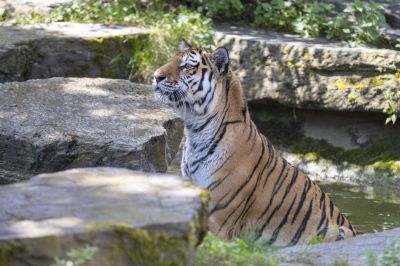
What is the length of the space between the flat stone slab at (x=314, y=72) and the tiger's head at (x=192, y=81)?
353 cm

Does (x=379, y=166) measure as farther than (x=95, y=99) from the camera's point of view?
Yes

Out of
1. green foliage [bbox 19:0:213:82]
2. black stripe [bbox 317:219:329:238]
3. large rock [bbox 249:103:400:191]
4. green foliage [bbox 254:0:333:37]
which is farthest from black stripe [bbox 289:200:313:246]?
green foliage [bbox 254:0:333:37]

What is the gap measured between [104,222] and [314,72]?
6.73m

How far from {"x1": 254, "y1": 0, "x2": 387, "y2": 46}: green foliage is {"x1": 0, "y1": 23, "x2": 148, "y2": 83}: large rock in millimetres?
1690

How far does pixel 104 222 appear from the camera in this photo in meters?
3.32

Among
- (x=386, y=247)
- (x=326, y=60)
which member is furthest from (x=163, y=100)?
(x=326, y=60)

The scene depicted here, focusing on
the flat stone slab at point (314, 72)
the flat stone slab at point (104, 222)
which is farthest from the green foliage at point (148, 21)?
the flat stone slab at point (104, 222)

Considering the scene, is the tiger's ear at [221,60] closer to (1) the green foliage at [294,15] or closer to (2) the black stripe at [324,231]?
(2) the black stripe at [324,231]

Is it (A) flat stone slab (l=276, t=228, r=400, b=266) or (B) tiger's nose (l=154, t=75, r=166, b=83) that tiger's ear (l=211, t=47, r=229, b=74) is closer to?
(B) tiger's nose (l=154, t=75, r=166, b=83)

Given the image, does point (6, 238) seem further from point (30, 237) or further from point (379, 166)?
point (379, 166)

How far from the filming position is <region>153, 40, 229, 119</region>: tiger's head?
6320 mm

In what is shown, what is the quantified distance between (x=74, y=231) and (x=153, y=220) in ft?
0.96

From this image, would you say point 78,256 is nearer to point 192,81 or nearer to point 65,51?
point 192,81

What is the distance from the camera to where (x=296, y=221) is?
21.1 feet
